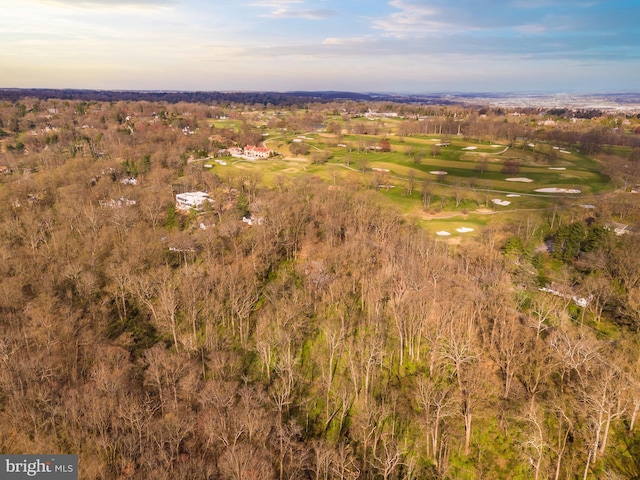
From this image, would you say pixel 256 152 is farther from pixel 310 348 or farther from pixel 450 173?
pixel 310 348

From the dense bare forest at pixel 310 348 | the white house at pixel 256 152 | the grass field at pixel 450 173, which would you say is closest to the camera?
the dense bare forest at pixel 310 348

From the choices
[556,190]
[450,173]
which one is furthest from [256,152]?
[556,190]

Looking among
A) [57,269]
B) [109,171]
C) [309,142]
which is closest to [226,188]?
[109,171]

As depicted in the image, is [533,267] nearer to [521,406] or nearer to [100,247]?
[521,406]

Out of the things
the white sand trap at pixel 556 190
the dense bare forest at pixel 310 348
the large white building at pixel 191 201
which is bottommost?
the dense bare forest at pixel 310 348

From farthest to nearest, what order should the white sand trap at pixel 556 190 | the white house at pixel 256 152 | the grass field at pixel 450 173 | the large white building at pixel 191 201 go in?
the white house at pixel 256 152 → the white sand trap at pixel 556 190 → the large white building at pixel 191 201 → the grass field at pixel 450 173

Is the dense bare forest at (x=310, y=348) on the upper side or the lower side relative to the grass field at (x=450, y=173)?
lower

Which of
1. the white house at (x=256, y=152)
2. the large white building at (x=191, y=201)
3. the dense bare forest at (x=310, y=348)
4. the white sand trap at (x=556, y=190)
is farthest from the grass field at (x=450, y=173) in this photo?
the large white building at (x=191, y=201)

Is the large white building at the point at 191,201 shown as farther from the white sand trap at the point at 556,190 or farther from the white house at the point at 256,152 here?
the white sand trap at the point at 556,190
